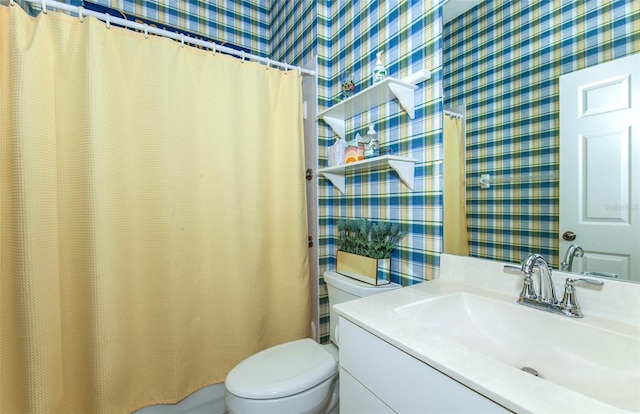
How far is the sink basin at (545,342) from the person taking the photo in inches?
23.9

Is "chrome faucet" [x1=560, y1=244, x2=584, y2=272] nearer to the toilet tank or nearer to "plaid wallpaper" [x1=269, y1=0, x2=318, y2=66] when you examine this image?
the toilet tank

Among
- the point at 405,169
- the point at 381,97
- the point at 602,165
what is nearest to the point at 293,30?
the point at 381,97

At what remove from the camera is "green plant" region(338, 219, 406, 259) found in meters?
1.26

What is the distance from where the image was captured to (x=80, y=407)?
3.97ft

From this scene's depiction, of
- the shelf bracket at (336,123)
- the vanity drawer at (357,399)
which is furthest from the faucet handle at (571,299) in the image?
the shelf bracket at (336,123)

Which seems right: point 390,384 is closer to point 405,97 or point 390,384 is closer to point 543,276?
point 543,276

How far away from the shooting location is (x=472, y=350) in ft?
2.02

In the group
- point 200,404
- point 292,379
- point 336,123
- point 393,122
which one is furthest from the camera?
point 336,123

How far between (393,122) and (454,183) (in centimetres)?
39

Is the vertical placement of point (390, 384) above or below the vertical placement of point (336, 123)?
below

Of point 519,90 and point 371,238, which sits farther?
point 371,238

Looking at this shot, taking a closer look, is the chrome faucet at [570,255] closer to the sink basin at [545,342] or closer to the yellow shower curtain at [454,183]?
the sink basin at [545,342]

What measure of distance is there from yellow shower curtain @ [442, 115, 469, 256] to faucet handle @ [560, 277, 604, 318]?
35 centimetres

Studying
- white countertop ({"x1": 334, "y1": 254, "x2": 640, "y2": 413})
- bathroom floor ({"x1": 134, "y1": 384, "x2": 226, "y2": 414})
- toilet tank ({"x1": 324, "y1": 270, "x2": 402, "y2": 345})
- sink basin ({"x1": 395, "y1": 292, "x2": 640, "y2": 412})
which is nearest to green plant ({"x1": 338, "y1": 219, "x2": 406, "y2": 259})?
toilet tank ({"x1": 324, "y1": 270, "x2": 402, "y2": 345})
